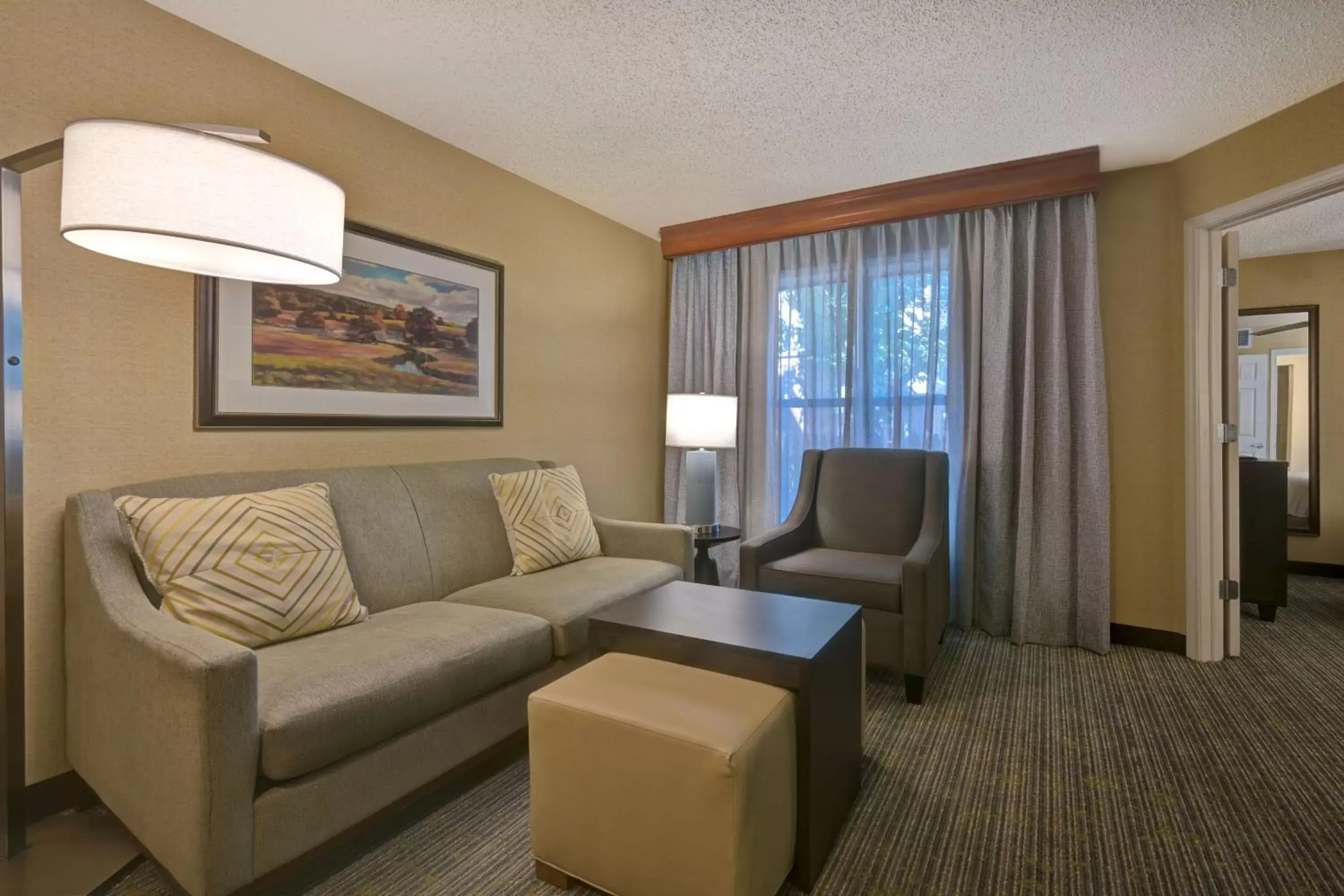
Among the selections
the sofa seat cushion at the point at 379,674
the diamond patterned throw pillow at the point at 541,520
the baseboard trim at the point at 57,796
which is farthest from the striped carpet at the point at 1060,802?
the diamond patterned throw pillow at the point at 541,520

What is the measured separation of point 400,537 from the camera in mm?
2314

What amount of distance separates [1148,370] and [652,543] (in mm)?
2564

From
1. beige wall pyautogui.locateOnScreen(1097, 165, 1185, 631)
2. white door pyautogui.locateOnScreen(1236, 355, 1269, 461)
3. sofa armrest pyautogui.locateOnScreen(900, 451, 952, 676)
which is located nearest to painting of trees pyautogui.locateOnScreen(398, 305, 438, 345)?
sofa armrest pyautogui.locateOnScreen(900, 451, 952, 676)

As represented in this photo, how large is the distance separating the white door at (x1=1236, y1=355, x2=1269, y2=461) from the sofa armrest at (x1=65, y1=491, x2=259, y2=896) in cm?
621

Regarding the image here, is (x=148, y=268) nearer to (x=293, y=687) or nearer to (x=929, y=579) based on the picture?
(x=293, y=687)

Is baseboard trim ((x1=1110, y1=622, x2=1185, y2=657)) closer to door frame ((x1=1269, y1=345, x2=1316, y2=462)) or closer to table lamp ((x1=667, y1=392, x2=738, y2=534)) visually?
table lamp ((x1=667, y1=392, x2=738, y2=534))

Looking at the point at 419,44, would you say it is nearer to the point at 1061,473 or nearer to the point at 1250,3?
the point at 1250,3

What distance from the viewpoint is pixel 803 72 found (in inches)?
89.8

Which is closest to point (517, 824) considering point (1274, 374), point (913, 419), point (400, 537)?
point (400, 537)

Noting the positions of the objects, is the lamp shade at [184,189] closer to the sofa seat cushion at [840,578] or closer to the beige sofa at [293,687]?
the beige sofa at [293,687]

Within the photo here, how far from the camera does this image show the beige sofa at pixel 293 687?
4.17 ft

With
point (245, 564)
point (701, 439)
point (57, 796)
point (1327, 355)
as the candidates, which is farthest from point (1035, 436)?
point (57, 796)

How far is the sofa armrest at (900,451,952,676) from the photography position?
2.43 meters

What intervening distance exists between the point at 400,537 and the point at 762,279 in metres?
2.70
